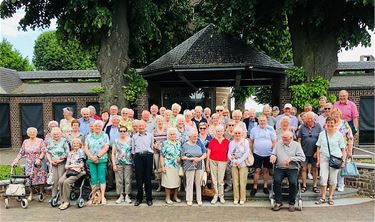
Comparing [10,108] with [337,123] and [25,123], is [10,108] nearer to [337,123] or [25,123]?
[25,123]

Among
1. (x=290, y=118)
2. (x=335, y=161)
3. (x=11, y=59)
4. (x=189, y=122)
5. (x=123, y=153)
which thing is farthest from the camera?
(x=11, y=59)

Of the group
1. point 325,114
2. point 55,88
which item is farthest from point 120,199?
point 55,88

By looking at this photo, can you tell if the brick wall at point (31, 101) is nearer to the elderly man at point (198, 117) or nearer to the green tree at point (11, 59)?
the elderly man at point (198, 117)

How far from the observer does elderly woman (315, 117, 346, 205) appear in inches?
284

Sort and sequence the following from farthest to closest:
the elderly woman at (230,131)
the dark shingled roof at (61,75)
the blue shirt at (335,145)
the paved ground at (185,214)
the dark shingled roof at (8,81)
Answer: the dark shingled roof at (61,75), the dark shingled roof at (8,81), the elderly woman at (230,131), the blue shirt at (335,145), the paved ground at (185,214)

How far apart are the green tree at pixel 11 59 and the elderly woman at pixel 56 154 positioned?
2650cm

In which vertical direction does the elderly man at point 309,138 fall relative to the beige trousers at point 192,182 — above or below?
above

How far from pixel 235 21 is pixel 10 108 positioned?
1464 cm

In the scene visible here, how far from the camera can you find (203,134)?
25.1 feet

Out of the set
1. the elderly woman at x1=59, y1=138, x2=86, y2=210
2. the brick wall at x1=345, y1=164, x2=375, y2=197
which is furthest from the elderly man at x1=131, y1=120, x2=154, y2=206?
the brick wall at x1=345, y1=164, x2=375, y2=197

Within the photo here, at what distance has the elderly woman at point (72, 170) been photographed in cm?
743

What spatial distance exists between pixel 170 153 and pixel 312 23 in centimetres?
Result: 604

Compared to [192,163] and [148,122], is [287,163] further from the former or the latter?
[148,122]

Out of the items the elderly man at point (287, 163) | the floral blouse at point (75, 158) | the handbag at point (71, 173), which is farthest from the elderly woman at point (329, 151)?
the handbag at point (71, 173)
